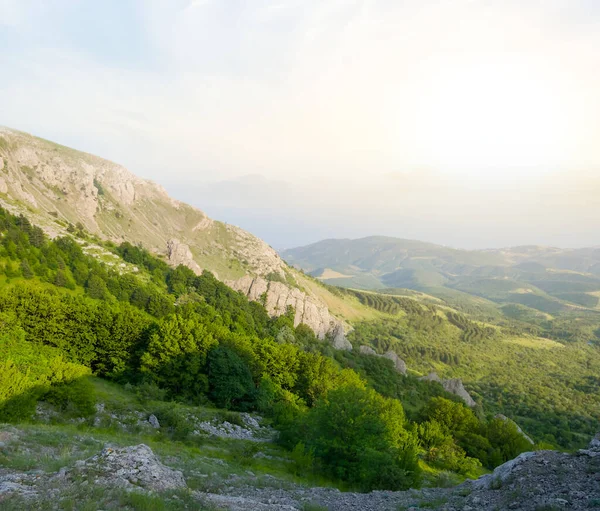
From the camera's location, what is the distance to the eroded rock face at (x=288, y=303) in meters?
142

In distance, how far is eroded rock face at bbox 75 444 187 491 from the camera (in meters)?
13.6

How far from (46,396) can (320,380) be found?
40.1 meters

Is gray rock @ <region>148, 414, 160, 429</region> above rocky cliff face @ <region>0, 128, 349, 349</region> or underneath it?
underneath

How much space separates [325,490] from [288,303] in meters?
125

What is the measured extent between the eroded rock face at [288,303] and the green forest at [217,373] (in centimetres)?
2409

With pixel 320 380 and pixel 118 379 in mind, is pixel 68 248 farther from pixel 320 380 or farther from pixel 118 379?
pixel 320 380

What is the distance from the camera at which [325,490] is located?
21.7 metres

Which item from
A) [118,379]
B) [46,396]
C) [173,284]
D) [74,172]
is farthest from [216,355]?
[74,172]

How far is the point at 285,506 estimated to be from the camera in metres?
15.8

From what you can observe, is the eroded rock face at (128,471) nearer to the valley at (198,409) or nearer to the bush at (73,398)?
the valley at (198,409)

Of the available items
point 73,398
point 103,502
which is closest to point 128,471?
point 103,502

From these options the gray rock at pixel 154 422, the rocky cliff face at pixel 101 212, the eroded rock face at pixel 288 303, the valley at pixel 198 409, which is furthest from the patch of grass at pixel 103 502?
the eroded rock face at pixel 288 303

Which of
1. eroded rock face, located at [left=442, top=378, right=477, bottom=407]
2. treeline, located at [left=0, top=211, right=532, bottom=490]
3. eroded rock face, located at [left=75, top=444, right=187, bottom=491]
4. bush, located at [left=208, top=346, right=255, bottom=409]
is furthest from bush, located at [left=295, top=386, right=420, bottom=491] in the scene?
eroded rock face, located at [left=442, top=378, right=477, bottom=407]

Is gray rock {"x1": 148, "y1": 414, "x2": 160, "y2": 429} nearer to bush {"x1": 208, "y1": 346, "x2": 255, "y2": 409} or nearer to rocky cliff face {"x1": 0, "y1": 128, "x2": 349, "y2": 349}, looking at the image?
bush {"x1": 208, "y1": 346, "x2": 255, "y2": 409}
